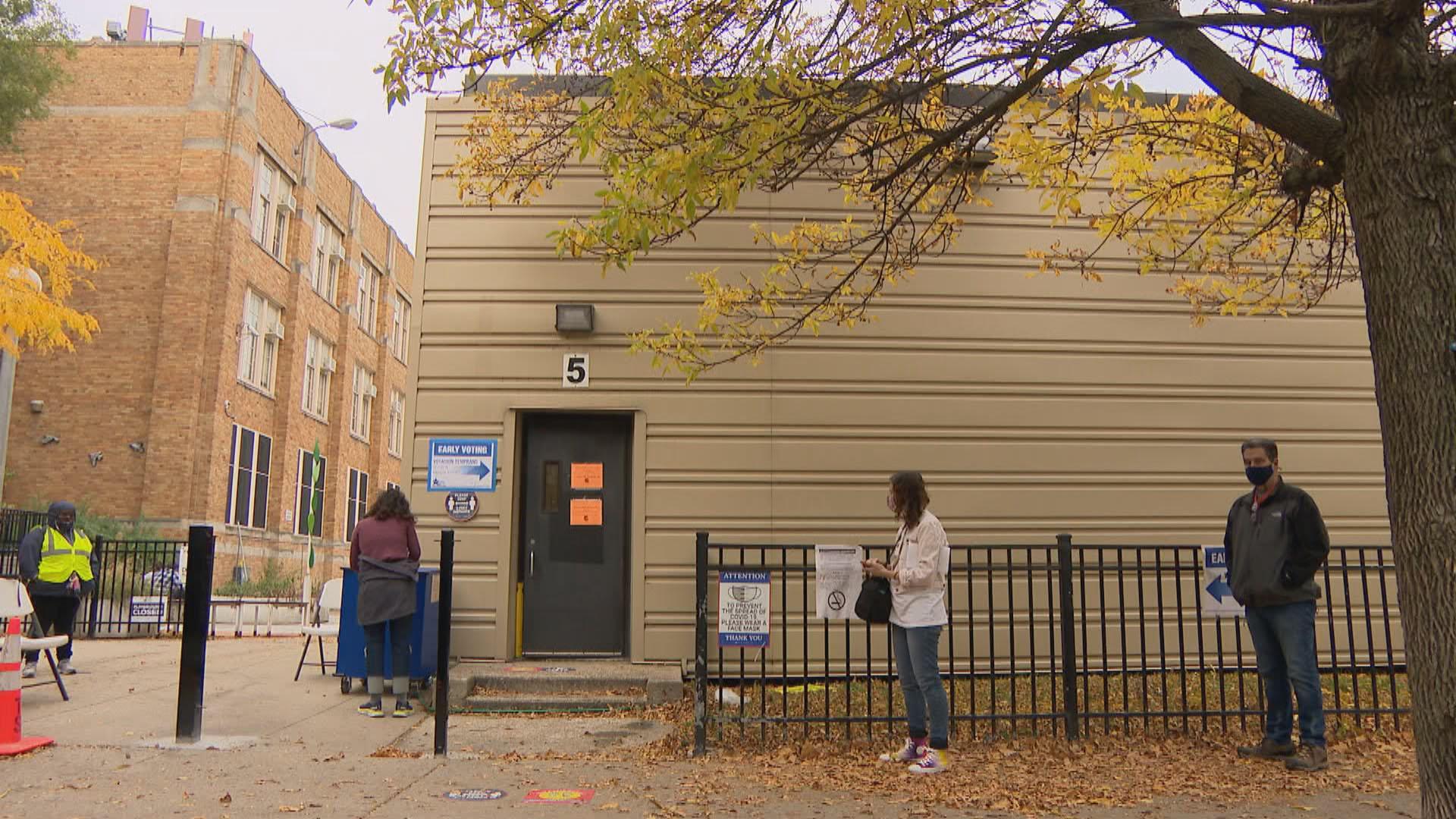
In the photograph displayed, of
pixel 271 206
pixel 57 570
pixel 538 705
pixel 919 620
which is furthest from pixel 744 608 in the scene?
pixel 271 206

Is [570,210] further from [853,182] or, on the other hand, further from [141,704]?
[141,704]

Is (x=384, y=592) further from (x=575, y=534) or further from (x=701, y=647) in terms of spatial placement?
(x=701, y=647)

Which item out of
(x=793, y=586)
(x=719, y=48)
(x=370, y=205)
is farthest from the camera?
(x=370, y=205)

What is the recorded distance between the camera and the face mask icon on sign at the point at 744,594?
6.73m

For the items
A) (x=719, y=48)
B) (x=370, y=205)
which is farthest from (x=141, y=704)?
(x=370, y=205)

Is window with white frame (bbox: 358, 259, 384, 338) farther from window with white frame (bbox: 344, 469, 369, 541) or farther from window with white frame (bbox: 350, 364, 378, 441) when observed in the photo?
window with white frame (bbox: 344, 469, 369, 541)

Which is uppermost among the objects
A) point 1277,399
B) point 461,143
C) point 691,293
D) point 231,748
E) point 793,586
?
point 461,143

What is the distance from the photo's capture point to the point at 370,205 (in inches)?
1332

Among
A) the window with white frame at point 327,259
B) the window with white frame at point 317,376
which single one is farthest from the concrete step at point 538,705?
the window with white frame at point 327,259

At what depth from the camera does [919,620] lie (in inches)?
238

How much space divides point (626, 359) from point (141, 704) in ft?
15.5

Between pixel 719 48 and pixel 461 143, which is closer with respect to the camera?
pixel 719 48

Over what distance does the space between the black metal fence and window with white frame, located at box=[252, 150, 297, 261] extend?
21.0m

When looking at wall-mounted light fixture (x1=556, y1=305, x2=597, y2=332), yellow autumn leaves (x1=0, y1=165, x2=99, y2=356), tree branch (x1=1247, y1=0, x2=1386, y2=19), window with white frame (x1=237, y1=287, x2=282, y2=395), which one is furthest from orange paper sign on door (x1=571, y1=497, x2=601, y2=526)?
window with white frame (x1=237, y1=287, x2=282, y2=395)
